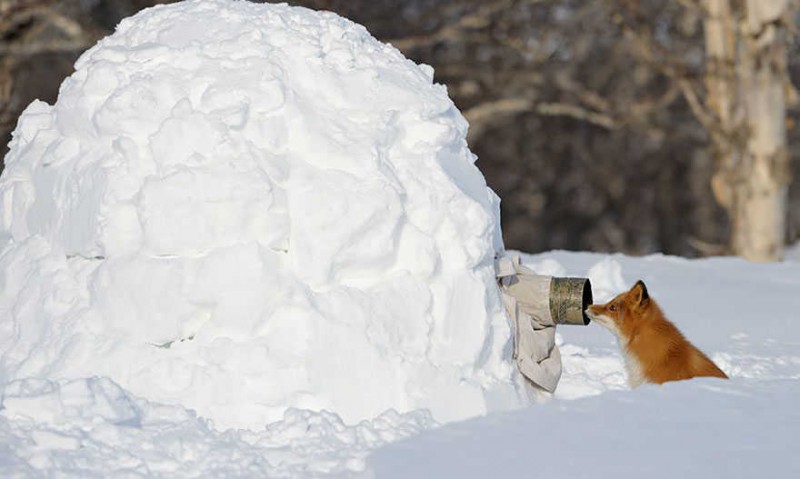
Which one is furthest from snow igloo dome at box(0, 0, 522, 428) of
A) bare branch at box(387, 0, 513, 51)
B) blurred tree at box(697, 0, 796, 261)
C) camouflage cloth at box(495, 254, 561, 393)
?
bare branch at box(387, 0, 513, 51)

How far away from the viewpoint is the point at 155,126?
6.14 m

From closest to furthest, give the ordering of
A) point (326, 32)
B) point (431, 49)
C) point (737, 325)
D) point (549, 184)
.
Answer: point (326, 32) < point (737, 325) < point (431, 49) < point (549, 184)

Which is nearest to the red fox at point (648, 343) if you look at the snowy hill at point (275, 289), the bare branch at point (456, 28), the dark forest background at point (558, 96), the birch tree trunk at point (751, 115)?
the snowy hill at point (275, 289)

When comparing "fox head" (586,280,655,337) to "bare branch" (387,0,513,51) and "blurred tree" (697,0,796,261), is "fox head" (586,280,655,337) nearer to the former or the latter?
"blurred tree" (697,0,796,261)

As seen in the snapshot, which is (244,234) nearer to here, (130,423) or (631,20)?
Result: (130,423)

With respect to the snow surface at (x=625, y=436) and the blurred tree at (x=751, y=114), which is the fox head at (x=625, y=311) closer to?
the snow surface at (x=625, y=436)

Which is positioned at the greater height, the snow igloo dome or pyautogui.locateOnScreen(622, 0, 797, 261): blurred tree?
the snow igloo dome

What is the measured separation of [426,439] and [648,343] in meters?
2.20

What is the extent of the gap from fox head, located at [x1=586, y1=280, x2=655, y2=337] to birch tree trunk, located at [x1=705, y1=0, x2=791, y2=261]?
319 inches

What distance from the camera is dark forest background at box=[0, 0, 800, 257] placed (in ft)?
54.8

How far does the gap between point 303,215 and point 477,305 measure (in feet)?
3.04

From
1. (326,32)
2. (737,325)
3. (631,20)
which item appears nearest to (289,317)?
(326,32)

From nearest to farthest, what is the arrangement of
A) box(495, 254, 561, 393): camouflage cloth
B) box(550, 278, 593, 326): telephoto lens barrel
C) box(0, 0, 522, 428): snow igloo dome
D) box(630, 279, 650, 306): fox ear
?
box(0, 0, 522, 428): snow igloo dome, box(495, 254, 561, 393): camouflage cloth, box(550, 278, 593, 326): telephoto lens barrel, box(630, 279, 650, 306): fox ear

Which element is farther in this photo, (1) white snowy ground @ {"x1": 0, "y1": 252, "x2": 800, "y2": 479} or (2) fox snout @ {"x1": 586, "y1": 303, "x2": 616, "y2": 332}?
(2) fox snout @ {"x1": 586, "y1": 303, "x2": 616, "y2": 332}
